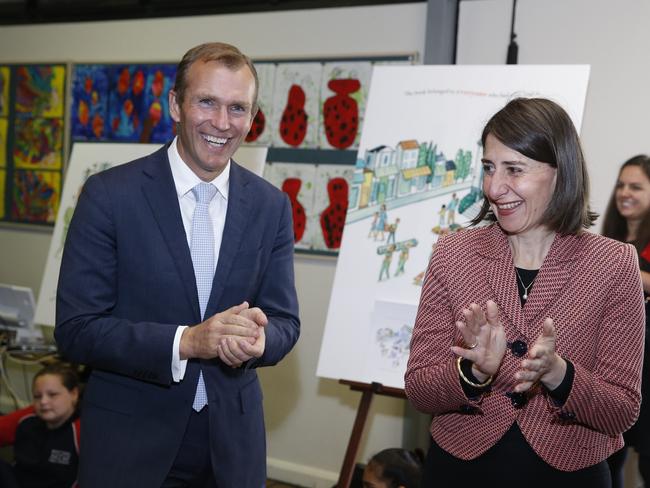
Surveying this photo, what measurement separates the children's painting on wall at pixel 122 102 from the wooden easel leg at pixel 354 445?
7.75 ft

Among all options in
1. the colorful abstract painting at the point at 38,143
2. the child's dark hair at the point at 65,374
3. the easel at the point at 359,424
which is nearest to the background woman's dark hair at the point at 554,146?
the easel at the point at 359,424

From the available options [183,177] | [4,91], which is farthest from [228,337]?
[4,91]

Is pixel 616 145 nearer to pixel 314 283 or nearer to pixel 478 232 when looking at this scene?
pixel 314 283

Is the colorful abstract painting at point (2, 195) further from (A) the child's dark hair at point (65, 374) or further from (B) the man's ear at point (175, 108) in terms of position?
(B) the man's ear at point (175, 108)

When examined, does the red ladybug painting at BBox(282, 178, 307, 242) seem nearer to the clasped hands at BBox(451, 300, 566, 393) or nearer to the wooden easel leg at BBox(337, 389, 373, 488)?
the wooden easel leg at BBox(337, 389, 373, 488)

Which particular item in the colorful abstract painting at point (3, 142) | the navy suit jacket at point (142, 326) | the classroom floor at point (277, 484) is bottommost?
the classroom floor at point (277, 484)

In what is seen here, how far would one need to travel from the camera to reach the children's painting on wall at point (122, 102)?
4660mm

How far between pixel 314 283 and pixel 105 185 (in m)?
2.66

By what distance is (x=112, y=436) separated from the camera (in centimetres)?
167

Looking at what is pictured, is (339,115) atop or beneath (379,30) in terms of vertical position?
beneath

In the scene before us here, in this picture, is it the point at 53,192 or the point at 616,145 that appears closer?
the point at 616,145

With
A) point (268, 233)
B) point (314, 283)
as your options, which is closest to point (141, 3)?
point (314, 283)

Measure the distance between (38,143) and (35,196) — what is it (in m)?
0.37

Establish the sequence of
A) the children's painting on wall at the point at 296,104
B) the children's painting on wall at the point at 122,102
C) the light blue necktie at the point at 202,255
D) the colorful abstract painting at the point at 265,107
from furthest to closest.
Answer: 1. the children's painting on wall at the point at 122,102
2. the colorful abstract painting at the point at 265,107
3. the children's painting on wall at the point at 296,104
4. the light blue necktie at the point at 202,255
